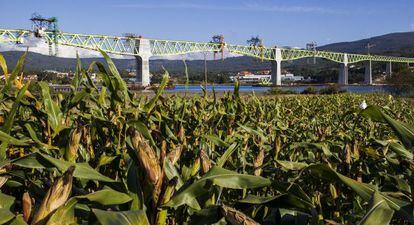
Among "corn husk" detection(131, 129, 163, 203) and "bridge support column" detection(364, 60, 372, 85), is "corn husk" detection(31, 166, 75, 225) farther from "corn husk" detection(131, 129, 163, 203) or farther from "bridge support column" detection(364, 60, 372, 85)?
"bridge support column" detection(364, 60, 372, 85)

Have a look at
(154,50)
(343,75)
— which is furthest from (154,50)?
(343,75)

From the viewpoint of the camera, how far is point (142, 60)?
67500 millimetres

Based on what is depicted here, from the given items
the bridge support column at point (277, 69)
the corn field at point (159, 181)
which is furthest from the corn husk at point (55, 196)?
the bridge support column at point (277, 69)

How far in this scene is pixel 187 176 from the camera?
1414mm

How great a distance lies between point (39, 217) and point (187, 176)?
1.98 ft

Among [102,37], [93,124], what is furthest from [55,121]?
[102,37]

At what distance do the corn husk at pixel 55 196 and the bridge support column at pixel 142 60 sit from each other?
200ft

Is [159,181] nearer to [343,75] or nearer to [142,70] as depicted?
[142,70]

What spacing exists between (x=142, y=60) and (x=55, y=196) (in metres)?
67.8

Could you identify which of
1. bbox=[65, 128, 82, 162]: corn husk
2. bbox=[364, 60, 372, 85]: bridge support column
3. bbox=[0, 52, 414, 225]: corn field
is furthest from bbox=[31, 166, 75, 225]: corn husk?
bbox=[364, 60, 372, 85]: bridge support column

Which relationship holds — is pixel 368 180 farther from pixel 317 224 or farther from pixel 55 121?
pixel 55 121

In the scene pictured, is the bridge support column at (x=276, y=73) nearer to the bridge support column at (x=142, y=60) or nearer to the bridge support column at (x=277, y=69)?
the bridge support column at (x=277, y=69)

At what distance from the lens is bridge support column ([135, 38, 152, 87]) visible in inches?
2505

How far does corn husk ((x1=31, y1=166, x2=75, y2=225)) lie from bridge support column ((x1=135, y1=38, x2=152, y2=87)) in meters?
60.9
